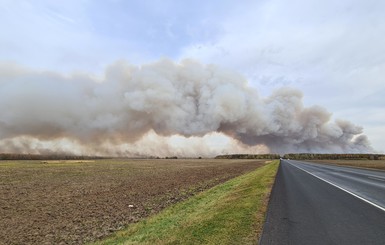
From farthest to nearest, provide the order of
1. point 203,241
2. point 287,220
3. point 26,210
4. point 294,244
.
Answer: point 26,210 < point 287,220 < point 203,241 < point 294,244

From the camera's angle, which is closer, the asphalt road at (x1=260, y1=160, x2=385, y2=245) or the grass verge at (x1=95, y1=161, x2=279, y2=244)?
the asphalt road at (x1=260, y1=160, x2=385, y2=245)

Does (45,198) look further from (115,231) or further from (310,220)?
(310,220)

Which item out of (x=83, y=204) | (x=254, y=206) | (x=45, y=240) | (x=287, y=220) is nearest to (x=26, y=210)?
(x=83, y=204)

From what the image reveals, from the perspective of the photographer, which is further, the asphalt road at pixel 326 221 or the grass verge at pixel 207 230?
the grass verge at pixel 207 230

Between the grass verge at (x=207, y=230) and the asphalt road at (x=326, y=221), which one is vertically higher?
the asphalt road at (x=326, y=221)

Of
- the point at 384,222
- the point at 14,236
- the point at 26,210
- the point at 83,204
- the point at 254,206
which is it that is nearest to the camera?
the point at 384,222

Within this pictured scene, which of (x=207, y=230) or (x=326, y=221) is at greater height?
(x=326, y=221)

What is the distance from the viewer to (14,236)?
11.8m

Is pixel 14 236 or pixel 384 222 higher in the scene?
pixel 384 222

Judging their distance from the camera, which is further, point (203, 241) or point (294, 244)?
point (203, 241)

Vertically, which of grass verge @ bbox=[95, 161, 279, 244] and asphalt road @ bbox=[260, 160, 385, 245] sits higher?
asphalt road @ bbox=[260, 160, 385, 245]

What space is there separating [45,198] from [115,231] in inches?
462

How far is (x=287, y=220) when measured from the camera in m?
10.6

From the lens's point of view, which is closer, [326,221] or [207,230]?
[207,230]
